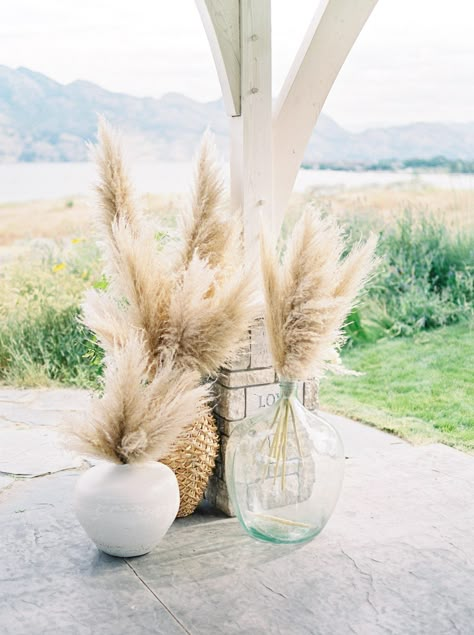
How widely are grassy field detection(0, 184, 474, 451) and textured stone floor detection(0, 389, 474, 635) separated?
3.00ft

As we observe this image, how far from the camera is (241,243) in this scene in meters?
2.45

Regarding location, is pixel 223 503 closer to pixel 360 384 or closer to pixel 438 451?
pixel 438 451

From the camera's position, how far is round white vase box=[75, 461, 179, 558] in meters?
2.16

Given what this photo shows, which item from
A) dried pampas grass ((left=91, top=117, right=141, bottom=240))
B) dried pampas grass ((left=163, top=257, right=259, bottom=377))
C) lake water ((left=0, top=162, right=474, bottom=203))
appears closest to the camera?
dried pampas grass ((left=163, top=257, right=259, bottom=377))

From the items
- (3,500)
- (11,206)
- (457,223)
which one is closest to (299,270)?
(3,500)

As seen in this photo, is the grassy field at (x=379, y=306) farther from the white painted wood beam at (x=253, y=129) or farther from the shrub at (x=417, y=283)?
the white painted wood beam at (x=253, y=129)

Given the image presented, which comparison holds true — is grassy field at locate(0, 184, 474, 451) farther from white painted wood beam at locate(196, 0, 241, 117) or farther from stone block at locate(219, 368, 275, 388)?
white painted wood beam at locate(196, 0, 241, 117)

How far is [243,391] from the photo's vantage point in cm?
254

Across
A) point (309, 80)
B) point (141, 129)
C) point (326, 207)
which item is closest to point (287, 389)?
point (309, 80)

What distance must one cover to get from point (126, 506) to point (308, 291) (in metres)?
0.77

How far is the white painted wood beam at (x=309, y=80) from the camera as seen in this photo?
96.0 inches

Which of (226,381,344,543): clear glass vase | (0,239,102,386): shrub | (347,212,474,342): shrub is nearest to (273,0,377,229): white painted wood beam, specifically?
(226,381,344,543): clear glass vase

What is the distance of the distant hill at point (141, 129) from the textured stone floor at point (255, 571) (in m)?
4.54

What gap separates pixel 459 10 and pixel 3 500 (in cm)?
639
